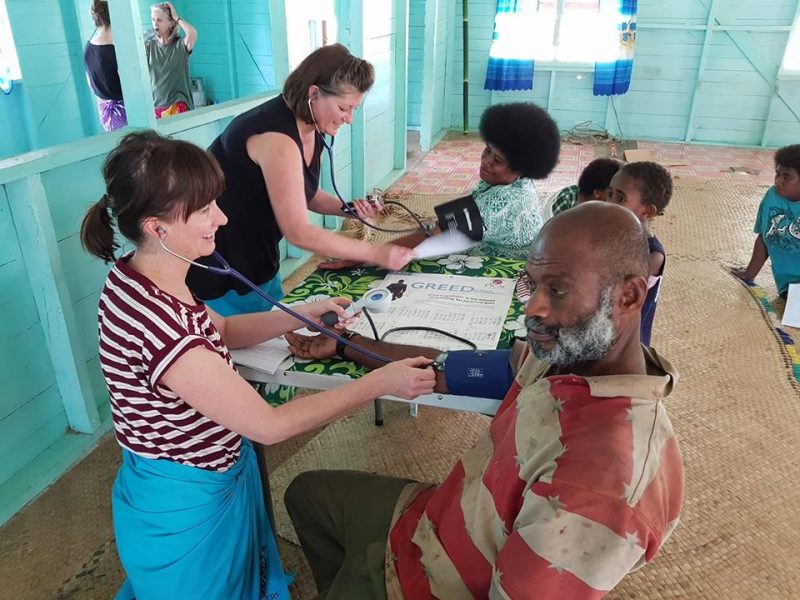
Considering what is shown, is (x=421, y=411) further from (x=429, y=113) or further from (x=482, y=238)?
(x=429, y=113)

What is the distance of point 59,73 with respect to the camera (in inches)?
127

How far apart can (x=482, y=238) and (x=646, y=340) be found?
1.79 feet

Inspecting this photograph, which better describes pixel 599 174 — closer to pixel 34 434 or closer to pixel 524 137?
pixel 524 137

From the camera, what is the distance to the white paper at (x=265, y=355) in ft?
3.95

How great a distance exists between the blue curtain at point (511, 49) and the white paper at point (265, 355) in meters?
5.58

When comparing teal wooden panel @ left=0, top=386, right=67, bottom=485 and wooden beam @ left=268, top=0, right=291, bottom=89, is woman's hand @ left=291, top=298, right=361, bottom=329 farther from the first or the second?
wooden beam @ left=268, top=0, right=291, bottom=89

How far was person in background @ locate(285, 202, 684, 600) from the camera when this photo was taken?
72 centimetres

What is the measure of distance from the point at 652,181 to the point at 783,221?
1.51m

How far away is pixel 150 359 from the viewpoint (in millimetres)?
963

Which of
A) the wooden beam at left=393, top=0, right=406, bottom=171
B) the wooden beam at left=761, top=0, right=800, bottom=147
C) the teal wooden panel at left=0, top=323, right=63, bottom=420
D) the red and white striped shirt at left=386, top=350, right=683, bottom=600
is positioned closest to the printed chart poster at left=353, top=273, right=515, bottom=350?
the red and white striped shirt at left=386, top=350, right=683, bottom=600

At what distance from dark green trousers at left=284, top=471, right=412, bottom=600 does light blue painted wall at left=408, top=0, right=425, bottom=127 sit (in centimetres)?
550

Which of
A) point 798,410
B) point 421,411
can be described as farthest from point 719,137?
point 421,411

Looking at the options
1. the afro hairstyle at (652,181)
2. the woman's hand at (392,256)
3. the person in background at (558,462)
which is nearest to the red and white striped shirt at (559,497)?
the person in background at (558,462)

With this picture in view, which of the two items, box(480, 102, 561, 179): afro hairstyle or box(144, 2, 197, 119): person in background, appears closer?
box(480, 102, 561, 179): afro hairstyle
